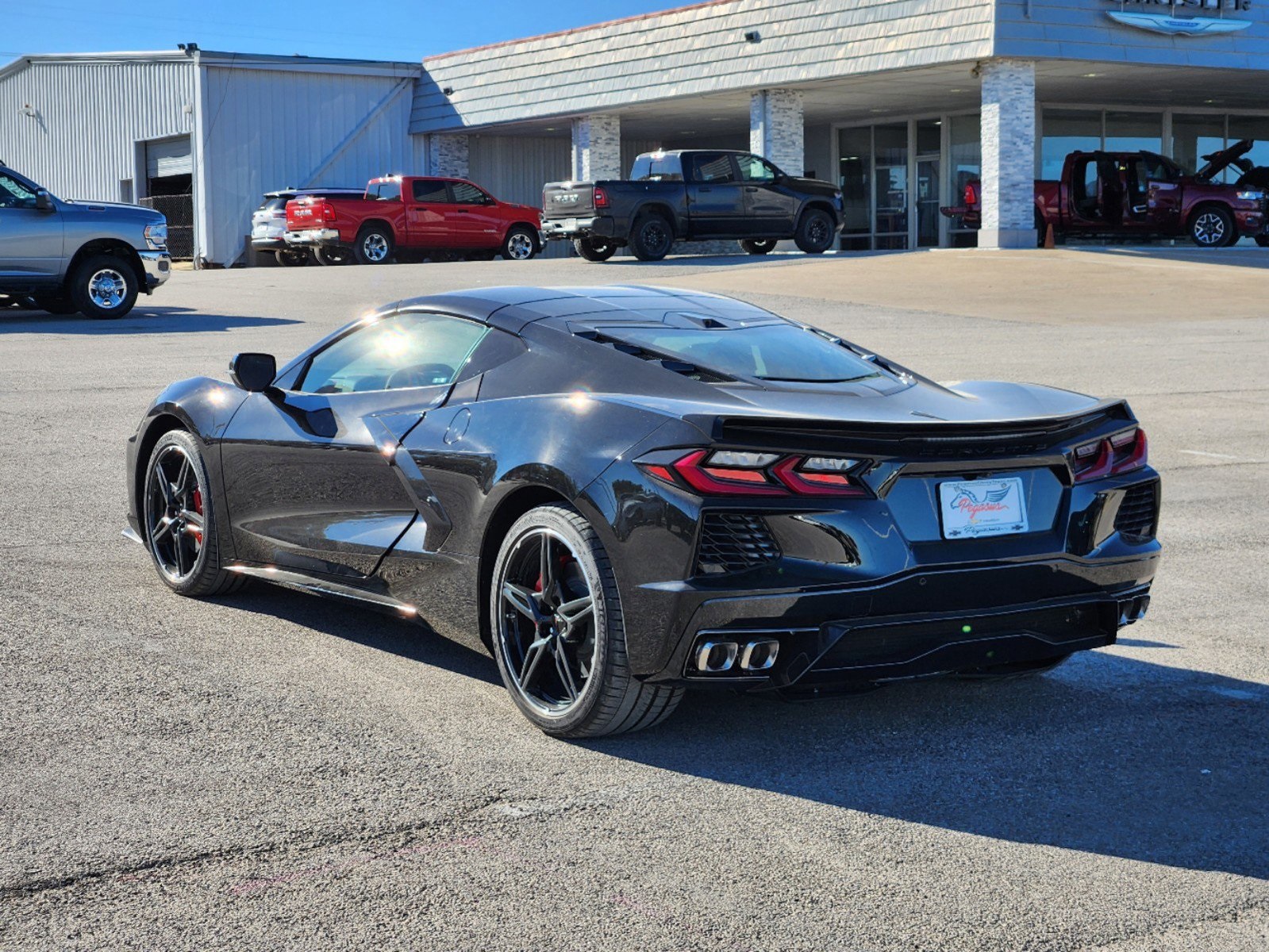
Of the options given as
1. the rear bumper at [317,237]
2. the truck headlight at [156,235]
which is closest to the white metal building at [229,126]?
the rear bumper at [317,237]

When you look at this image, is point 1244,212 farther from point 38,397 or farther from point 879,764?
point 879,764

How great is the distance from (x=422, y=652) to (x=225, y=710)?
90 cm

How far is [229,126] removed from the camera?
40469 mm

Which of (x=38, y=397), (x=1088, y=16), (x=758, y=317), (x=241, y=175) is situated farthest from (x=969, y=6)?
→ (x=758, y=317)

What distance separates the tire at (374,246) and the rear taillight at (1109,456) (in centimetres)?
2811

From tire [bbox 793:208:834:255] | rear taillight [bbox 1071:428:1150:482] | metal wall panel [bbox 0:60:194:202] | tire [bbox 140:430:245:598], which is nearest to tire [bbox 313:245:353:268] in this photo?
metal wall panel [bbox 0:60:194:202]

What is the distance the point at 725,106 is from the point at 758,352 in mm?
34041

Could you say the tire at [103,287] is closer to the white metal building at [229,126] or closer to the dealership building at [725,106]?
the dealership building at [725,106]

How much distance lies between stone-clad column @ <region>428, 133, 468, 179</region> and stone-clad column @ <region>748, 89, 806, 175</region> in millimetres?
10856

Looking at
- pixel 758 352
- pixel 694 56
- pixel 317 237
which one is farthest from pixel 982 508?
pixel 694 56

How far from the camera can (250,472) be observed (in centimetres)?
597

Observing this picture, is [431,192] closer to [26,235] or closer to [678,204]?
[678,204]

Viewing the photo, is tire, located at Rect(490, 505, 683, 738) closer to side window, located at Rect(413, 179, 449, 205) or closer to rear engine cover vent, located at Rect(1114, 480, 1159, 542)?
rear engine cover vent, located at Rect(1114, 480, 1159, 542)

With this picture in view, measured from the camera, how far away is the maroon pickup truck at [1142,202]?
31.0 m
